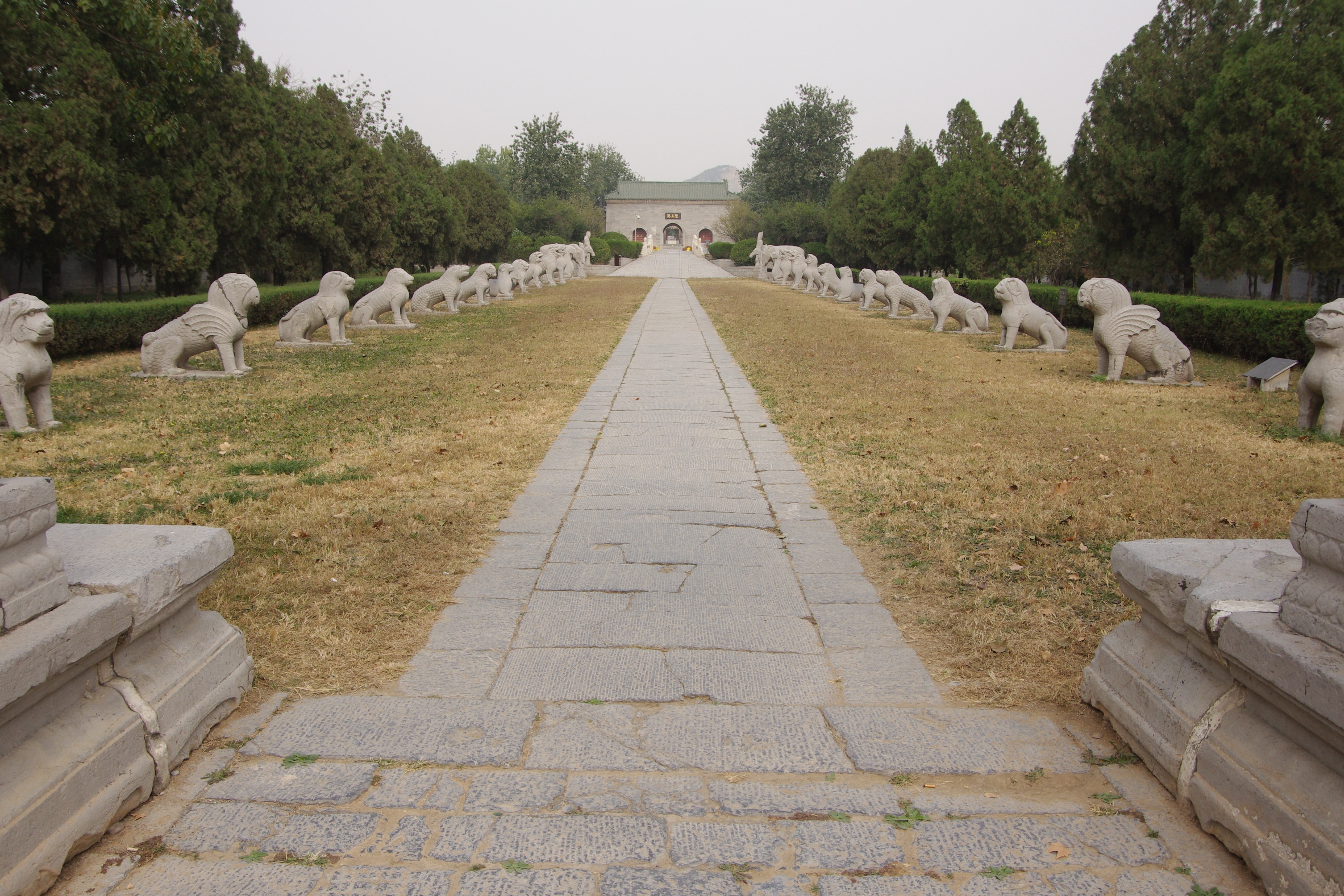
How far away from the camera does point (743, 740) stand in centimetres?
256

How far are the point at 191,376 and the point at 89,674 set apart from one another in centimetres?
856

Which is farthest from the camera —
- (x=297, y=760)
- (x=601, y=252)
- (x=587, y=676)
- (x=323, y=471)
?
(x=601, y=252)

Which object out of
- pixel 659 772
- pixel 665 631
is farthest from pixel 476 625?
pixel 659 772

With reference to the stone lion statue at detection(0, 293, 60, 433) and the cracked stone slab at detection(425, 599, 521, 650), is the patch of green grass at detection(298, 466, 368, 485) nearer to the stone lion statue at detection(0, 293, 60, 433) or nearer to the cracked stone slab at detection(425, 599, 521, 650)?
the cracked stone slab at detection(425, 599, 521, 650)

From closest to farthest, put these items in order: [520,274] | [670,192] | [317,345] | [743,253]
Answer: [317,345] < [520,274] < [743,253] < [670,192]

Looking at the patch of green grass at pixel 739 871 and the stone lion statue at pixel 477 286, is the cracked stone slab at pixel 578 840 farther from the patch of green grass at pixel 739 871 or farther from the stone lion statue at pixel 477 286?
the stone lion statue at pixel 477 286

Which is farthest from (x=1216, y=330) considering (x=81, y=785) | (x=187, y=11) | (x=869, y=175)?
(x=869, y=175)

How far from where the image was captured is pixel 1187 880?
1979mm

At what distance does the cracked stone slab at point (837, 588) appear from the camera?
12.0ft

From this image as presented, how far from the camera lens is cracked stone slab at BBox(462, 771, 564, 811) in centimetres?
222

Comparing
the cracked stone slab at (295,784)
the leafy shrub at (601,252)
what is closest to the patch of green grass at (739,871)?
the cracked stone slab at (295,784)

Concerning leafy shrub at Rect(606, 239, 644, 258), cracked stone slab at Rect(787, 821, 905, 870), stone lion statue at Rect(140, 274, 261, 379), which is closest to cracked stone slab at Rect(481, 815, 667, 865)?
cracked stone slab at Rect(787, 821, 905, 870)

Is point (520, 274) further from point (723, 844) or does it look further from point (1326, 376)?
point (723, 844)

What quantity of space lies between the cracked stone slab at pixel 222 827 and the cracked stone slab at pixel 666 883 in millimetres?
863
